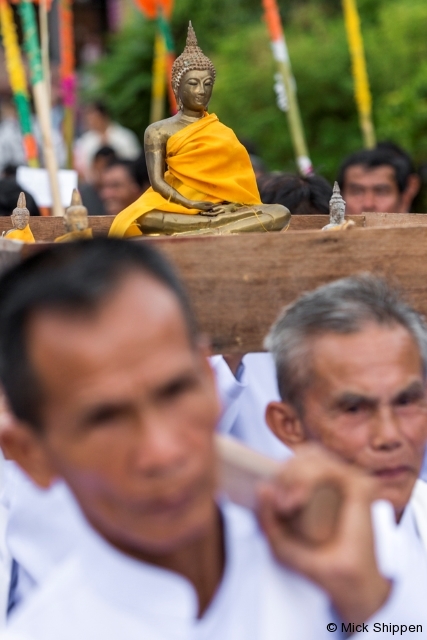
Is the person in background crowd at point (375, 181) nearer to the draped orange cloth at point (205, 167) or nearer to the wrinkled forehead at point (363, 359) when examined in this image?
the draped orange cloth at point (205, 167)

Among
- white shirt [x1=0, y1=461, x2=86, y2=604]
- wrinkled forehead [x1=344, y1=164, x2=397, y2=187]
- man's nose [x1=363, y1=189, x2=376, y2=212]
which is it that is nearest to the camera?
white shirt [x1=0, y1=461, x2=86, y2=604]

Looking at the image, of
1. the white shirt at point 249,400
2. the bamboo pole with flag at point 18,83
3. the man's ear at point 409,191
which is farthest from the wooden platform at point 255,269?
the bamboo pole with flag at point 18,83

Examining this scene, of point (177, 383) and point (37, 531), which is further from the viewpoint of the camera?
point (37, 531)

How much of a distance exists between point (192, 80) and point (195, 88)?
0.03 metres

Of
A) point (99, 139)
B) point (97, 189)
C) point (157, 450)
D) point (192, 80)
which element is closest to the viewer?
point (157, 450)

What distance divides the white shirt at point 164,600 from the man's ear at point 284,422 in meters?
0.75

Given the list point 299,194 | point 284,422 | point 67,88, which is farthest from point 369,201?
point 284,422

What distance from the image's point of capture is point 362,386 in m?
2.20

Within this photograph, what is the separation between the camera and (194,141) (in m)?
3.24

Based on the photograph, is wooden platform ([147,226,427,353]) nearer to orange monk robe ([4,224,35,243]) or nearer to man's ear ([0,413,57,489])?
orange monk robe ([4,224,35,243])

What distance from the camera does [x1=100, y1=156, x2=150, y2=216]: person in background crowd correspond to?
275 inches

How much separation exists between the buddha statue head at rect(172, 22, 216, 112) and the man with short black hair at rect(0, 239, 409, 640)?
71.9 inches

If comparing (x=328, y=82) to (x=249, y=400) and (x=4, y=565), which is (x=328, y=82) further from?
(x=4, y=565)

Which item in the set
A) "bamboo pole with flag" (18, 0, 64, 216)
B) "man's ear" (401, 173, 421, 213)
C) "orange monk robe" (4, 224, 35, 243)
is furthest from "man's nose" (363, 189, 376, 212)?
"orange monk robe" (4, 224, 35, 243)
